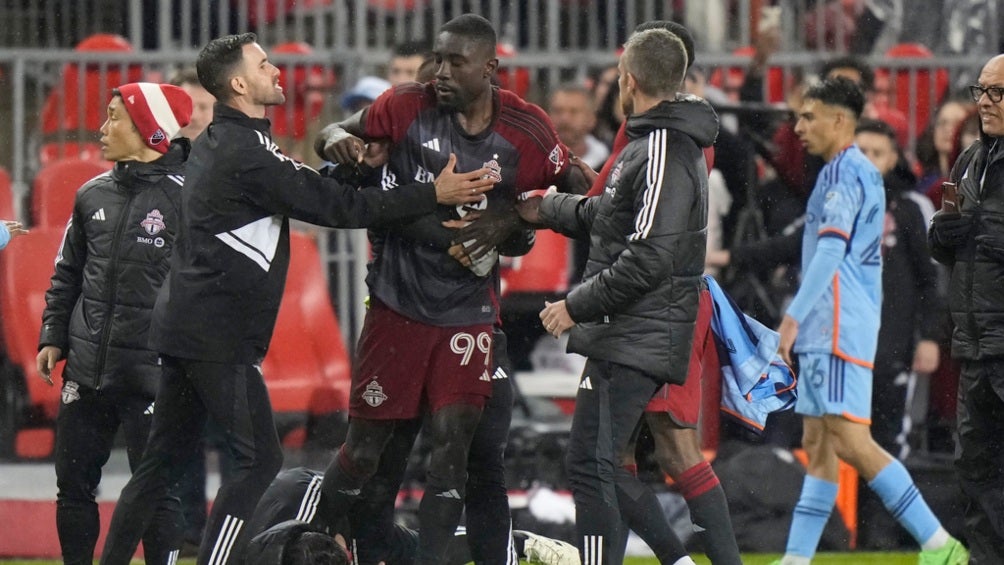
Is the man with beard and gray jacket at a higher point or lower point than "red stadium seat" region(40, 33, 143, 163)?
lower

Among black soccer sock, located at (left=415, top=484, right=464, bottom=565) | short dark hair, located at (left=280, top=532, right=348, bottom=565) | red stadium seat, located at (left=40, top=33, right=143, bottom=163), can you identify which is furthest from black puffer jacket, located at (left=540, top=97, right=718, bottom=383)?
red stadium seat, located at (left=40, top=33, right=143, bottom=163)

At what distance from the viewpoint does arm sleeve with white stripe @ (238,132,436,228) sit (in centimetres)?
662

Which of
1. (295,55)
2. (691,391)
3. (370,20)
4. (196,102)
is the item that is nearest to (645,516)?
(691,391)

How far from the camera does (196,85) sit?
31.1ft

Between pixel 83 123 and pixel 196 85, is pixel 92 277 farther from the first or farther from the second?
pixel 83 123

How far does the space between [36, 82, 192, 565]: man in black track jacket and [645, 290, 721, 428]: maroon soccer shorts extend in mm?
2131

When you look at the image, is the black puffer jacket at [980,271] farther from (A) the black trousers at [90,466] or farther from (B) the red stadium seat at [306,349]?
(B) the red stadium seat at [306,349]

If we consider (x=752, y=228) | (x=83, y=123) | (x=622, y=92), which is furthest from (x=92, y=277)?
(x=752, y=228)

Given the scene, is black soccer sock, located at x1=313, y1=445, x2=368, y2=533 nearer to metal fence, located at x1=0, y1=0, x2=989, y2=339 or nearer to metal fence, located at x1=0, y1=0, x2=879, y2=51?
metal fence, located at x1=0, y1=0, x2=989, y2=339

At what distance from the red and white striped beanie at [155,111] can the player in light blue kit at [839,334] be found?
3113 millimetres

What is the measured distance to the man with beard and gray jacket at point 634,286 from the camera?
652cm

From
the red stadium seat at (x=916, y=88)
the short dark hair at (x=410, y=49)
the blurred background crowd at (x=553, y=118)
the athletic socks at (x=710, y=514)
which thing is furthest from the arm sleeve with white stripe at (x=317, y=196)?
the red stadium seat at (x=916, y=88)

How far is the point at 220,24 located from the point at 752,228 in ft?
12.5

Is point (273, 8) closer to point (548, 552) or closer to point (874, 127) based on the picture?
point (874, 127)
